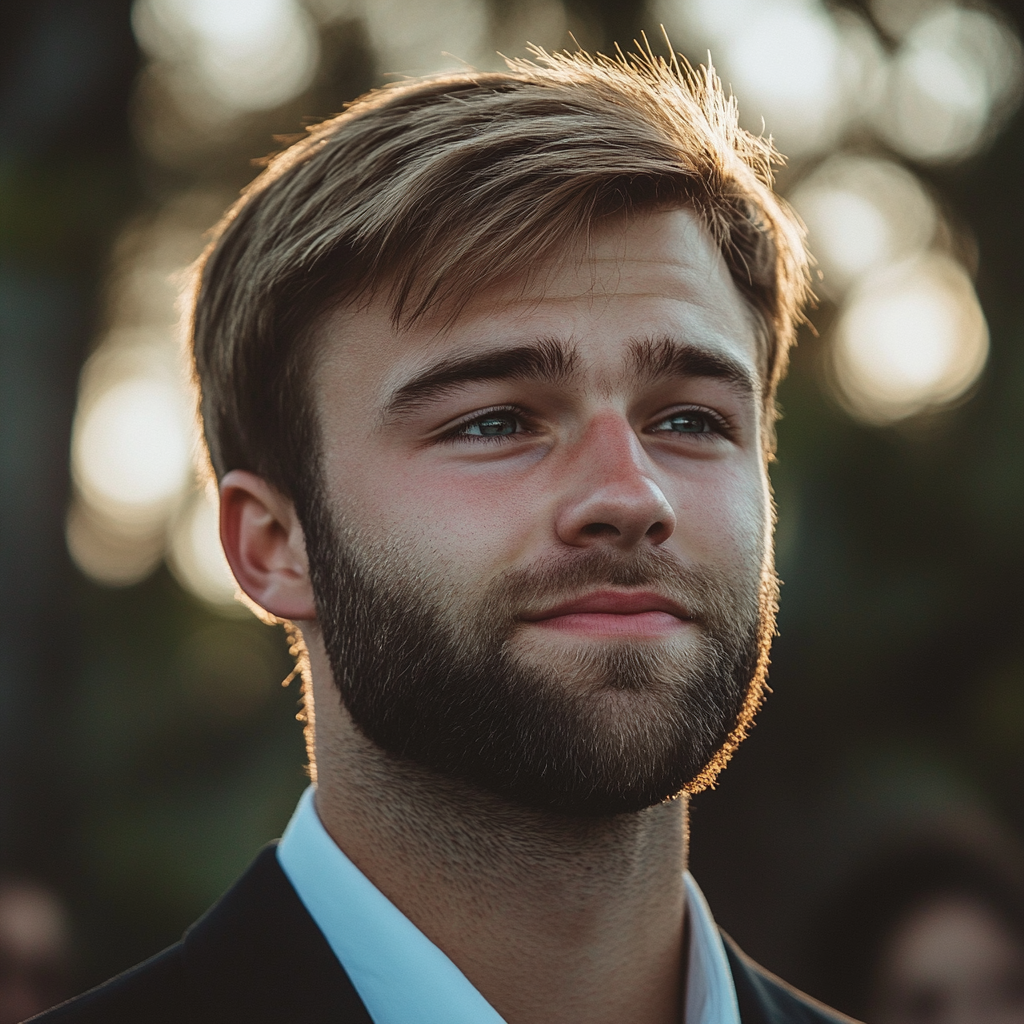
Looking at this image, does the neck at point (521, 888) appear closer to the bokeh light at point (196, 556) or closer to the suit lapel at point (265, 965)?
the suit lapel at point (265, 965)

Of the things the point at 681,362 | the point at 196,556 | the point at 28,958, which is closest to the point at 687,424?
the point at 681,362

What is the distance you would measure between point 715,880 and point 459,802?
551 centimetres

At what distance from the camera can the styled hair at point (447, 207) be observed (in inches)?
103

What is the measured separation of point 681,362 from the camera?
2633mm

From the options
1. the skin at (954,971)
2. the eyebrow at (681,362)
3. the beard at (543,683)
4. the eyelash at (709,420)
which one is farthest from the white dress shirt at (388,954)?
the skin at (954,971)

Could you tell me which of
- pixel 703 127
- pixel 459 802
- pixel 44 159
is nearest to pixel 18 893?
pixel 459 802

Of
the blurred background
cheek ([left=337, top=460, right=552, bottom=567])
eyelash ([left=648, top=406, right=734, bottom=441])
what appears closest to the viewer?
cheek ([left=337, top=460, right=552, bottom=567])

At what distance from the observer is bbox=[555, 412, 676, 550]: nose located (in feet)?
7.79

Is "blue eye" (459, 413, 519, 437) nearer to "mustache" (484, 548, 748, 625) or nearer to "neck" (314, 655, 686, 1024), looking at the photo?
"mustache" (484, 548, 748, 625)

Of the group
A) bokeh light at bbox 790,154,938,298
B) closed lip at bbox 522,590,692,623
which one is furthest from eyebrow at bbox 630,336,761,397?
bokeh light at bbox 790,154,938,298

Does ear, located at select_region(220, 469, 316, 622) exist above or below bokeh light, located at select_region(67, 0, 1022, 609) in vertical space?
below

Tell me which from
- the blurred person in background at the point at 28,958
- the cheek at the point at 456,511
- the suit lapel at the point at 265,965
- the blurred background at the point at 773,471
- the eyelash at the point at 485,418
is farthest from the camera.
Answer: the blurred background at the point at 773,471

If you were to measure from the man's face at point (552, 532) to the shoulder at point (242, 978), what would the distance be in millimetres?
420

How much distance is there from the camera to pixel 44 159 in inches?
351
